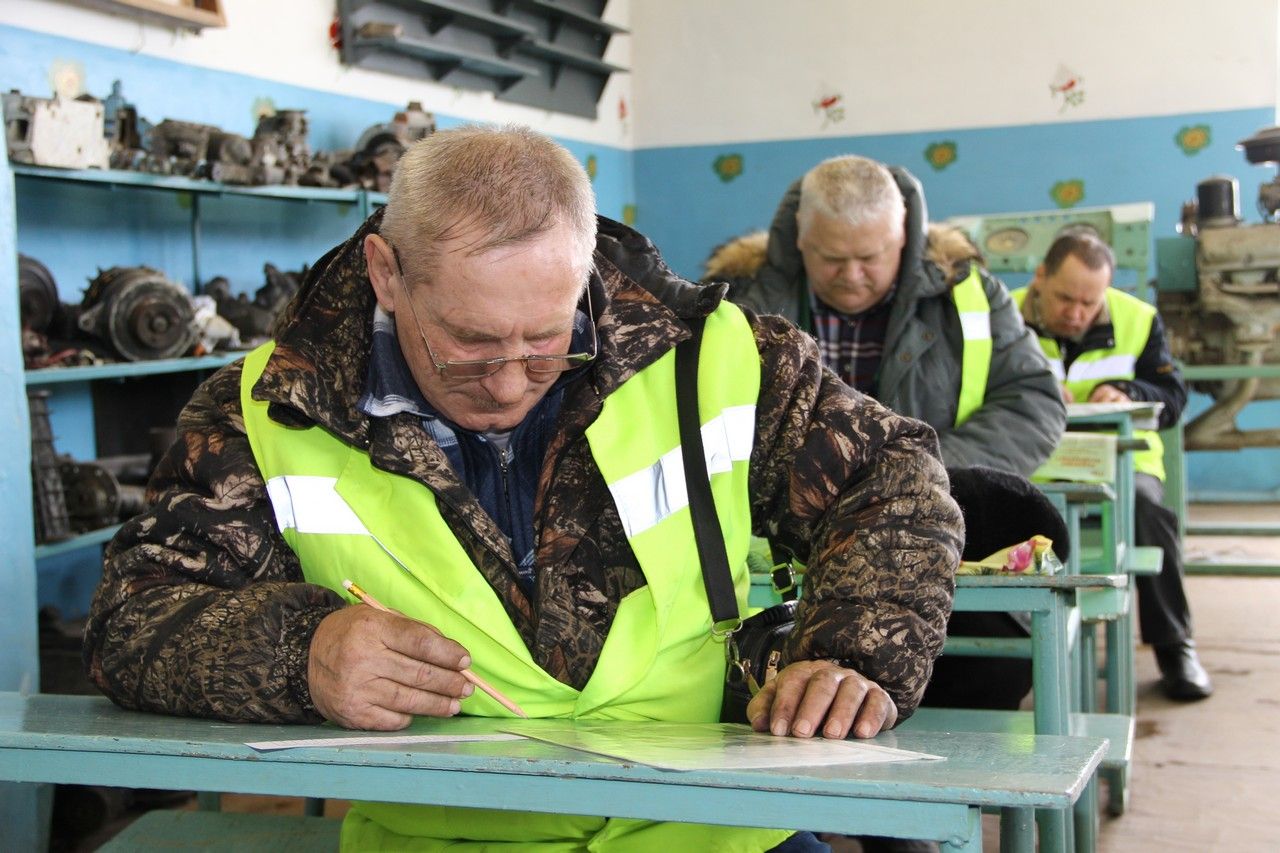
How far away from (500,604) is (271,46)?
4433mm

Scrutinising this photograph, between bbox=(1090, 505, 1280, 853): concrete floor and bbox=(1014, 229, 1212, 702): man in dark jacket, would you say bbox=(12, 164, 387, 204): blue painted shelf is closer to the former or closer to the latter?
bbox=(1014, 229, 1212, 702): man in dark jacket

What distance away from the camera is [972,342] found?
342 centimetres

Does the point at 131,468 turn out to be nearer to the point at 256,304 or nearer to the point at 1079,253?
the point at 256,304

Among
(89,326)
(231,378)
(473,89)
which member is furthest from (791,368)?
(473,89)

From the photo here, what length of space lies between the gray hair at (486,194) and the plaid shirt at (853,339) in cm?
191

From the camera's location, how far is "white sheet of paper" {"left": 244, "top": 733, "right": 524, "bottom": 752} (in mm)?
1208

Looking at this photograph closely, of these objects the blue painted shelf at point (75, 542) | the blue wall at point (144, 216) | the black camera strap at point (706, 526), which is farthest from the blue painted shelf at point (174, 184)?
the black camera strap at point (706, 526)

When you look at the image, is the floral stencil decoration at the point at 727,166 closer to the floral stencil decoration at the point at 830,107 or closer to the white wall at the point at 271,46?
the floral stencil decoration at the point at 830,107

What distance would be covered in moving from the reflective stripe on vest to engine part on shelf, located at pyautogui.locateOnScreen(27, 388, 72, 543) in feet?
7.86

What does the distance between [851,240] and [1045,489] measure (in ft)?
2.48

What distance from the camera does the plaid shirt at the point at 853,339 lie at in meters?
3.47

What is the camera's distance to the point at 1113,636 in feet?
11.5

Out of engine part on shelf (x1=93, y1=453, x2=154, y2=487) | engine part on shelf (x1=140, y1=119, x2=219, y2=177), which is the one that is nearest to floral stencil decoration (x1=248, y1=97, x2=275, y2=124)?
engine part on shelf (x1=140, y1=119, x2=219, y2=177)

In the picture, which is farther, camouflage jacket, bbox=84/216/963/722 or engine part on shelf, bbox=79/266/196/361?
engine part on shelf, bbox=79/266/196/361
